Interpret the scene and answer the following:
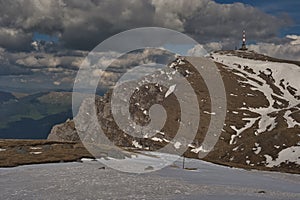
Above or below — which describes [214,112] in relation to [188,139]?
above

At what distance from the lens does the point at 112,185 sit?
35.8m

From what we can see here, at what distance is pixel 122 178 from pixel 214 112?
460ft

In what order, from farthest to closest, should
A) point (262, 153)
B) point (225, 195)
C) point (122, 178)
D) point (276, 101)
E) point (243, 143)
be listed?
point (276, 101) < point (243, 143) < point (262, 153) < point (122, 178) < point (225, 195)

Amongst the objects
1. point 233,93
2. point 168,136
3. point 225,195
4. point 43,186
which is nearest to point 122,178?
point 43,186

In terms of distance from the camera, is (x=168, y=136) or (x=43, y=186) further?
(x=168, y=136)

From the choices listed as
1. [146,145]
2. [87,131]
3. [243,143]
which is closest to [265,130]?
[243,143]

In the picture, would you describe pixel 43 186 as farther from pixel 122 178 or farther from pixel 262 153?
pixel 262 153

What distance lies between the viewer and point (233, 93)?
193625 millimetres

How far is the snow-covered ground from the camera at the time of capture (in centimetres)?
3152

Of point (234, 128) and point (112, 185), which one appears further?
point (234, 128)

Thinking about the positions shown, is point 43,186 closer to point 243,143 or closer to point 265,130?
point 243,143

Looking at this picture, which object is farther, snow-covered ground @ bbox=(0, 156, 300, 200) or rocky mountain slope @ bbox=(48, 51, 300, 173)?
rocky mountain slope @ bbox=(48, 51, 300, 173)

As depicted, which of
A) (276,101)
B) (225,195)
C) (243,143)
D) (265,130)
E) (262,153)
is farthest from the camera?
(276,101)

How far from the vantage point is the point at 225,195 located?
33.9 metres
